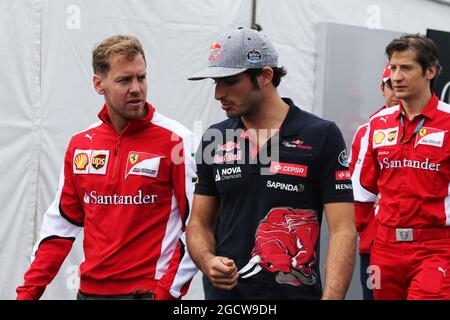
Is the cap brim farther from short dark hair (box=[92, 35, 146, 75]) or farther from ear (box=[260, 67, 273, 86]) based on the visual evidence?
short dark hair (box=[92, 35, 146, 75])

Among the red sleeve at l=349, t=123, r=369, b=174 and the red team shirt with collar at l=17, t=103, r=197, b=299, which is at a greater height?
the red sleeve at l=349, t=123, r=369, b=174

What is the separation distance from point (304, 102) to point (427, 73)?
1.84 m

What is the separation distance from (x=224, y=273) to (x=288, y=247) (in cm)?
30

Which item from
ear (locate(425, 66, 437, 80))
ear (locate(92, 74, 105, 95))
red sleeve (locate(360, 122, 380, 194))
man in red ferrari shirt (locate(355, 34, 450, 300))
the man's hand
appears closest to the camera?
the man's hand

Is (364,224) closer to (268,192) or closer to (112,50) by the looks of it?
(112,50)

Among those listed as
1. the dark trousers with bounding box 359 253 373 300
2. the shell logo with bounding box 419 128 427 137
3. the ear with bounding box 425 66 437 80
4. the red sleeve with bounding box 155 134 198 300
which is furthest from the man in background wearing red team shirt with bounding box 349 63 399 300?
the red sleeve with bounding box 155 134 198 300

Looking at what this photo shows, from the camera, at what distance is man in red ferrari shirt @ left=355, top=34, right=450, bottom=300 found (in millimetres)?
5414

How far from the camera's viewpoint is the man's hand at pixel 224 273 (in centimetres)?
360

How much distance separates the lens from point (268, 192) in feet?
12.3

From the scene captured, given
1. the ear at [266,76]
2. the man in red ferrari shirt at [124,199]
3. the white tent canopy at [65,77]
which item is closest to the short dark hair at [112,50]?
the man in red ferrari shirt at [124,199]

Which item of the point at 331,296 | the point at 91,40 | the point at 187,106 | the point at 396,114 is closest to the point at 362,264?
the point at 396,114

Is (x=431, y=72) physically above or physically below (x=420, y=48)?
below

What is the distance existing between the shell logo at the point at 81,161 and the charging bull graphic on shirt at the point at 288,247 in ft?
3.83

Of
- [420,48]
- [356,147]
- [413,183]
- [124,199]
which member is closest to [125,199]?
[124,199]
